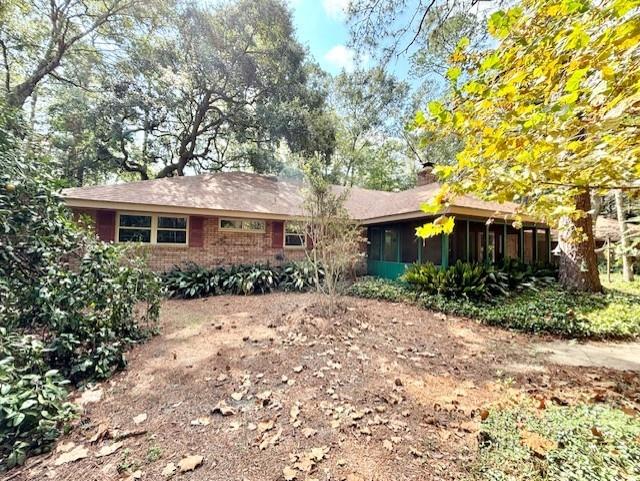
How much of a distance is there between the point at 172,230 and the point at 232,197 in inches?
95.4

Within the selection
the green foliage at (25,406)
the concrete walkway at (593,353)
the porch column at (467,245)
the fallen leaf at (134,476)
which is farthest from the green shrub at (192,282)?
the concrete walkway at (593,353)

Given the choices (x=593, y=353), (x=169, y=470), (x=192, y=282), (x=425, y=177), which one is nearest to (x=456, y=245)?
(x=593, y=353)

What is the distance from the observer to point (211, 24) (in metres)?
11.5

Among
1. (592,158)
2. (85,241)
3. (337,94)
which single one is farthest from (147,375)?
(337,94)

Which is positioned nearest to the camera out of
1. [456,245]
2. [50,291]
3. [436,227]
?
[436,227]

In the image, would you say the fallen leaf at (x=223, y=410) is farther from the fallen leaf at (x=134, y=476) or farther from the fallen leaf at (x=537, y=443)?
the fallen leaf at (x=537, y=443)

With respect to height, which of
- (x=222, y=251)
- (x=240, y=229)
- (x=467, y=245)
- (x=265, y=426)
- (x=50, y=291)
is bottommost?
(x=265, y=426)

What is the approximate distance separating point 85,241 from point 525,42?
18.7 ft

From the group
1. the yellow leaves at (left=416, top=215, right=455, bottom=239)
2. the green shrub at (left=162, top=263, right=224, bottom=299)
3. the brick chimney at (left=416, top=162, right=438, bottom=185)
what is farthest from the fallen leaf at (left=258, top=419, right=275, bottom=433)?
the brick chimney at (left=416, top=162, right=438, bottom=185)

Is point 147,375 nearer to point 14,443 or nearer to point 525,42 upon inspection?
point 14,443

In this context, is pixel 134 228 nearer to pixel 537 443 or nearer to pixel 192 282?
pixel 192 282

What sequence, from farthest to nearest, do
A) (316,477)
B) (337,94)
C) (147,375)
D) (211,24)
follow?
(337,94) < (211,24) < (147,375) < (316,477)

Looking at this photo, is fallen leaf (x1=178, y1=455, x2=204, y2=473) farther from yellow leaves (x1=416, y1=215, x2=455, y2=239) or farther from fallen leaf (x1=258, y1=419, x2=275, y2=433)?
yellow leaves (x1=416, y1=215, x2=455, y2=239)

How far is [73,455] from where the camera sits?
2473mm
